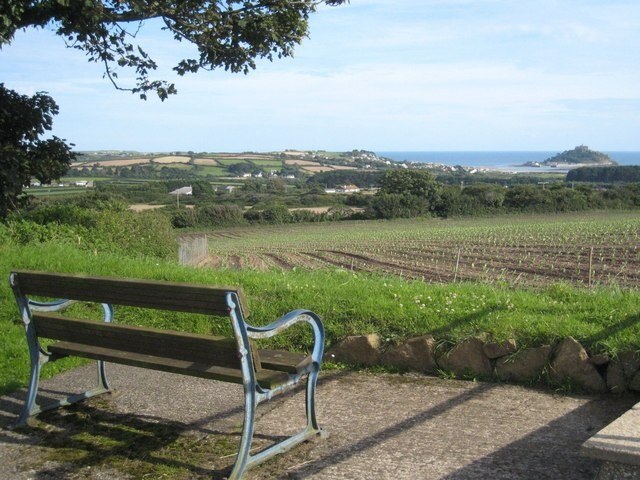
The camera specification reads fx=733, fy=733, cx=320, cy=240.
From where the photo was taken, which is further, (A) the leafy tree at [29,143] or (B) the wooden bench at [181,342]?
(A) the leafy tree at [29,143]

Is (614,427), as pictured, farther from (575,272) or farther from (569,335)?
(575,272)

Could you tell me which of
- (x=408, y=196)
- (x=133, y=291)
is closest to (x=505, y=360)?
(x=133, y=291)

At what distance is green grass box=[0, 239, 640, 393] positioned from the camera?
5.56 meters

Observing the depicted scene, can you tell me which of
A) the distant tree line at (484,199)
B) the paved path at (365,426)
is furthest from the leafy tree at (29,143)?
the distant tree line at (484,199)

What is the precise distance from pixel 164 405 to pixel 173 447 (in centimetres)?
Answer: 82

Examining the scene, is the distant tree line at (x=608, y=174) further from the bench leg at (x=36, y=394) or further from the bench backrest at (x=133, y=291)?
the bench backrest at (x=133, y=291)

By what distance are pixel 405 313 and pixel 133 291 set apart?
9.00 feet

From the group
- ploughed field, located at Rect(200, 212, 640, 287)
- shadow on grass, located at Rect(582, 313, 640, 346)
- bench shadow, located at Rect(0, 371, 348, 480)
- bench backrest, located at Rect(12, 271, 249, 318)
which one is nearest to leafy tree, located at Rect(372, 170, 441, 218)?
ploughed field, located at Rect(200, 212, 640, 287)

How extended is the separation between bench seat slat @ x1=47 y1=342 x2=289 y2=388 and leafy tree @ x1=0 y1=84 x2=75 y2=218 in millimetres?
8157

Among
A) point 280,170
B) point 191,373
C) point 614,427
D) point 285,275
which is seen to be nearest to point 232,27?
point 285,275

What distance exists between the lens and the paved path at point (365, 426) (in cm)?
397

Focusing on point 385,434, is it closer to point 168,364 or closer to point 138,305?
point 168,364

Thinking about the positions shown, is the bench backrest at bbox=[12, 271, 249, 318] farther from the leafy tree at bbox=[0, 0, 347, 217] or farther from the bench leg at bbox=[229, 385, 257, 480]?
the leafy tree at bbox=[0, 0, 347, 217]

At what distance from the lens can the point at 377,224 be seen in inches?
2297
